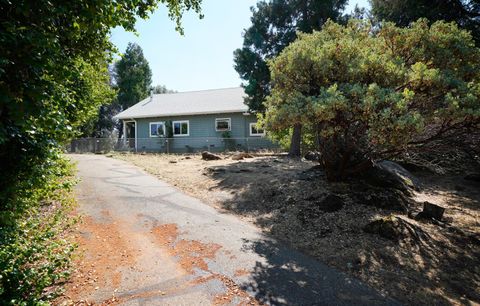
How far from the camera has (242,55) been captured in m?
17.7

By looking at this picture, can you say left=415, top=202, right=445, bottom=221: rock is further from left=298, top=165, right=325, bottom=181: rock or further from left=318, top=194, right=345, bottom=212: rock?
left=298, top=165, right=325, bottom=181: rock

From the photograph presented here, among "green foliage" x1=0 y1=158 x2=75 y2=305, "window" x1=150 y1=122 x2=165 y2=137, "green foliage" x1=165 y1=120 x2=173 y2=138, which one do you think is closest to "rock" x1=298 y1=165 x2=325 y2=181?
"green foliage" x1=0 y1=158 x2=75 y2=305

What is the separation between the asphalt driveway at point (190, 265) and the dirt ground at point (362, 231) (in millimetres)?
A: 530

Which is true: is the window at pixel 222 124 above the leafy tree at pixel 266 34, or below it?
below

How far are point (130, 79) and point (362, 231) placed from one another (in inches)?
1564

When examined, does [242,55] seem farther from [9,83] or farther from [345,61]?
Answer: [9,83]

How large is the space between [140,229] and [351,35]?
23.7 feet

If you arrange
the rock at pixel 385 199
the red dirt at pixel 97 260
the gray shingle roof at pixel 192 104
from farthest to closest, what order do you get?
the gray shingle roof at pixel 192 104 → the rock at pixel 385 199 → the red dirt at pixel 97 260

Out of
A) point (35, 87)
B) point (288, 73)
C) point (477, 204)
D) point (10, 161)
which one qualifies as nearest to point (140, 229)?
point (10, 161)

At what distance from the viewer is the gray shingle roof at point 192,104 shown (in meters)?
22.7

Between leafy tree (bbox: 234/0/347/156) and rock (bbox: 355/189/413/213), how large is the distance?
32.6ft

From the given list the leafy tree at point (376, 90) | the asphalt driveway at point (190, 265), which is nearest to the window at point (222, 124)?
the leafy tree at point (376, 90)

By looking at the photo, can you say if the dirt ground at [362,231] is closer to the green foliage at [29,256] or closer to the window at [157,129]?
the green foliage at [29,256]

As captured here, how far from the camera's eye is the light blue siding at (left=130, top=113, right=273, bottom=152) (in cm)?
2150
